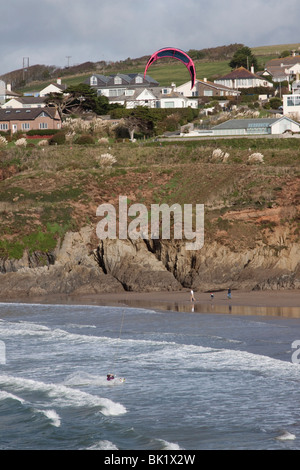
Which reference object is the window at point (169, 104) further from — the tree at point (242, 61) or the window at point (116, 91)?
the tree at point (242, 61)

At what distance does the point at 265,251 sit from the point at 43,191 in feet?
61.9

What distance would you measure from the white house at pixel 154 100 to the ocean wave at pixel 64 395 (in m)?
67.1

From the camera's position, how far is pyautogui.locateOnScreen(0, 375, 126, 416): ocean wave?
76.2 ft

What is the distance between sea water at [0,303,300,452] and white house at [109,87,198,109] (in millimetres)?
58502

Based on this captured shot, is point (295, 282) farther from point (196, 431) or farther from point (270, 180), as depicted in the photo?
point (196, 431)

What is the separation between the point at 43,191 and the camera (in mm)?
54094

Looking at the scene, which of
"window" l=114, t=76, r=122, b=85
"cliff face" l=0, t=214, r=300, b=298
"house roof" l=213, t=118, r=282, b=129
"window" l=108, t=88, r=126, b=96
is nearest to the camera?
"cliff face" l=0, t=214, r=300, b=298

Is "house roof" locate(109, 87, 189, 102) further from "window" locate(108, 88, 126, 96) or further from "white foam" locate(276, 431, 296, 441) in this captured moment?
"white foam" locate(276, 431, 296, 441)

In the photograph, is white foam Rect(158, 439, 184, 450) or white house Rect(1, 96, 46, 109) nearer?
white foam Rect(158, 439, 184, 450)

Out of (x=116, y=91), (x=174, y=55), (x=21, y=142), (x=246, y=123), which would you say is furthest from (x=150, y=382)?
(x=116, y=91)

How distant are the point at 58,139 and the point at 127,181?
1877cm

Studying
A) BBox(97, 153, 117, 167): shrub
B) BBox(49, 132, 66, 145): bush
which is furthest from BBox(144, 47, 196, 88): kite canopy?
BBox(49, 132, 66, 145): bush

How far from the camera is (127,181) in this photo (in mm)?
55719

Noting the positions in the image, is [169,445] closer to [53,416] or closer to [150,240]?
[53,416]
